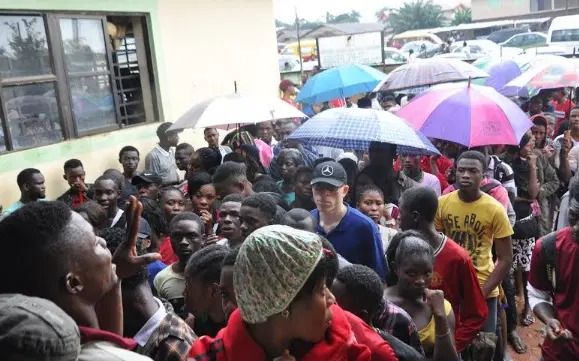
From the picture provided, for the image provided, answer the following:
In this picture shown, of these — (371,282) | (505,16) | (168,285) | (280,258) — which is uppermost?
(505,16)

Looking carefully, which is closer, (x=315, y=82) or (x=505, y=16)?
(x=315, y=82)

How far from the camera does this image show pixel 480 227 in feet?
12.7

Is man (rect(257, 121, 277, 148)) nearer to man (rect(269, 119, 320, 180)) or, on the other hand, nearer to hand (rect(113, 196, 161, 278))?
man (rect(269, 119, 320, 180))

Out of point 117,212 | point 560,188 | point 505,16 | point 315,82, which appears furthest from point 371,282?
point 505,16

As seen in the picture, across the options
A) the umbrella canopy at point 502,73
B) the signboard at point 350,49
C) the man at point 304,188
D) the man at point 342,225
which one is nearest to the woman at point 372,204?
the man at point 342,225

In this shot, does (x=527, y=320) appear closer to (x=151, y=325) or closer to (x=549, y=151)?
(x=549, y=151)

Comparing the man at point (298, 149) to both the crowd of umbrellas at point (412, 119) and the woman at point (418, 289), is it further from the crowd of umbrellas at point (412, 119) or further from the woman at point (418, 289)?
the woman at point (418, 289)

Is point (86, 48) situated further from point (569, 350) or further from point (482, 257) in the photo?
point (569, 350)

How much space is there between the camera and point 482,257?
3.89 meters

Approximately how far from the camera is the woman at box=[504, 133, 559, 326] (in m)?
5.18

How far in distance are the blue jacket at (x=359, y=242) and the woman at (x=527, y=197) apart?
2239mm

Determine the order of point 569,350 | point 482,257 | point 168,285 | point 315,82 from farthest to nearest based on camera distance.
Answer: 1. point 315,82
2. point 482,257
3. point 168,285
4. point 569,350

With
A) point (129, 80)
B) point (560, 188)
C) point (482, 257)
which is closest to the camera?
point (482, 257)

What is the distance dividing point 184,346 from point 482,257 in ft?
8.16
